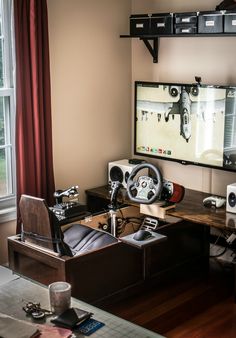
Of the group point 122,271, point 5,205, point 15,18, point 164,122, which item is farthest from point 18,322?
point 164,122

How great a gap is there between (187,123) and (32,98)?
1.26 m

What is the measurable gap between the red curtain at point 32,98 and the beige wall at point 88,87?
20cm

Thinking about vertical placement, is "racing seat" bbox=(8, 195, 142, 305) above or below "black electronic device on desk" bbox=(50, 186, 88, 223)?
below

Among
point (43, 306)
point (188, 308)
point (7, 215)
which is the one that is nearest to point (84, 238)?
point (7, 215)

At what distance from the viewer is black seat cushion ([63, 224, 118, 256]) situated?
143 inches

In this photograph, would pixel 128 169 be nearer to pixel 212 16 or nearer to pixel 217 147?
pixel 217 147

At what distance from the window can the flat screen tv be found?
1152 mm

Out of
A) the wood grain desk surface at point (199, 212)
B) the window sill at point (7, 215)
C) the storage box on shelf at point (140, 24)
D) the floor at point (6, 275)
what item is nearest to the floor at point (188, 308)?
the wood grain desk surface at point (199, 212)

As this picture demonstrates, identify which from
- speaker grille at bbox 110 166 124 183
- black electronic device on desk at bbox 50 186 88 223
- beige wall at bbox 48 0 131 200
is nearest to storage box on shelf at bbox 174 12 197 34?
beige wall at bbox 48 0 131 200

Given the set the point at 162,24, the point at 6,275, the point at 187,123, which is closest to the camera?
the point at 6,275

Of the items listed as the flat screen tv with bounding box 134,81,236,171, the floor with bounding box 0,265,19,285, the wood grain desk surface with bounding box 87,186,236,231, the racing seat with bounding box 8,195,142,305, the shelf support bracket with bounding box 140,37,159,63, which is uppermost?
the shelf support bracket with bounding box 140,37,159,63

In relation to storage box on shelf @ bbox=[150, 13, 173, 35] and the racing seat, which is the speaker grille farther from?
storage box on shelf @ bbox=[150, 13, 173, 35]

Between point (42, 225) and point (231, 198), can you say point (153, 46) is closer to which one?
point (231, 198)

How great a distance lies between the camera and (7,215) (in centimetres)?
414
